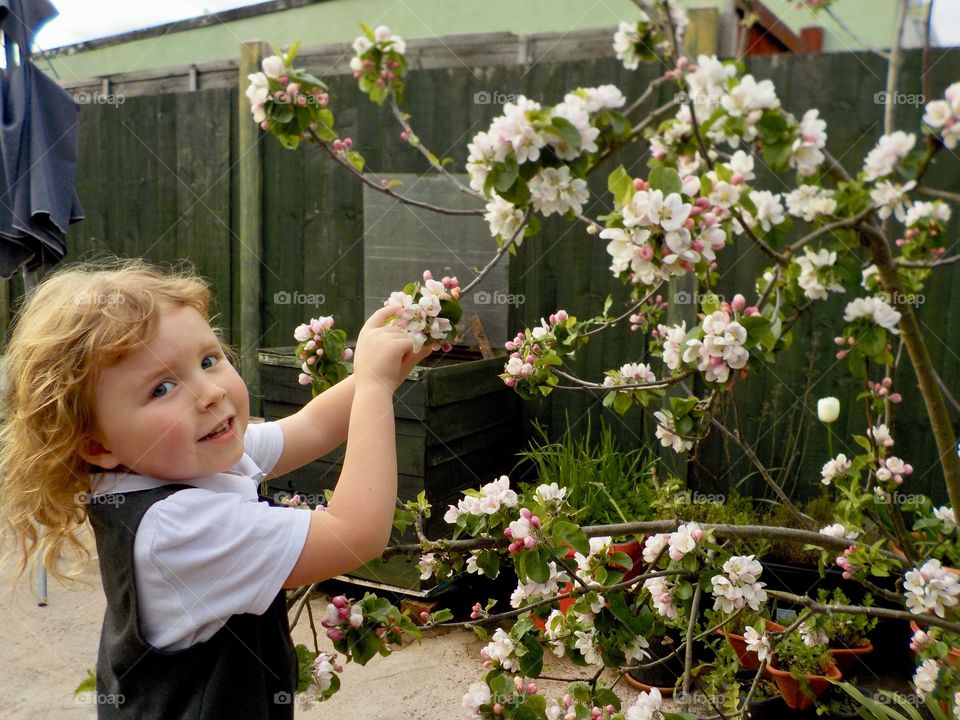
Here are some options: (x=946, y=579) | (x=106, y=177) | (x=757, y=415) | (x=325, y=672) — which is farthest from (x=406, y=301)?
(x=106, y=177)

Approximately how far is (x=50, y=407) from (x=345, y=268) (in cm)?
303

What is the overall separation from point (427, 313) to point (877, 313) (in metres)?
0.66

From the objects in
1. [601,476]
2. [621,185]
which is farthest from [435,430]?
[621,185]

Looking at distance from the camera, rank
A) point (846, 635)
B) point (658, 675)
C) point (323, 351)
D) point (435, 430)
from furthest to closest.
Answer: point (435, 430) → point (658, 675) → point (846, 635) → point (323, 351)

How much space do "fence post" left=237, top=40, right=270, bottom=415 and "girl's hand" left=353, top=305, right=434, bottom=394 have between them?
3.29 meters

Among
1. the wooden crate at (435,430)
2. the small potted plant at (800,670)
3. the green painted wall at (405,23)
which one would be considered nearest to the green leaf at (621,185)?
the small potted plant at (800,670)

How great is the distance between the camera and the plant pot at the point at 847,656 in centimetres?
254

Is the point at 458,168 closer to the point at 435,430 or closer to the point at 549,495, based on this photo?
the point at 435,430

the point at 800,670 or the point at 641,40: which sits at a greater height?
the point at 641,40

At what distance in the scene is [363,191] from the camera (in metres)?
4.11

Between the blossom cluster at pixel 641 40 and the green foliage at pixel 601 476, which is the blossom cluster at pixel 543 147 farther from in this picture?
the green foliage at pixel 601 476

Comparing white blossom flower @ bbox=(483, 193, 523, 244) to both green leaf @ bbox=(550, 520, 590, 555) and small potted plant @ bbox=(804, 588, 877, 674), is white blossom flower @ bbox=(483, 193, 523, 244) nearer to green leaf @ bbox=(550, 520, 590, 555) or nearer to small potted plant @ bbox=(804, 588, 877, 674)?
green leaf @ bbox=(550, 520, 590, 555)

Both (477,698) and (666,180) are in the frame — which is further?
(477,698)

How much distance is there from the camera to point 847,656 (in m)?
2.59
